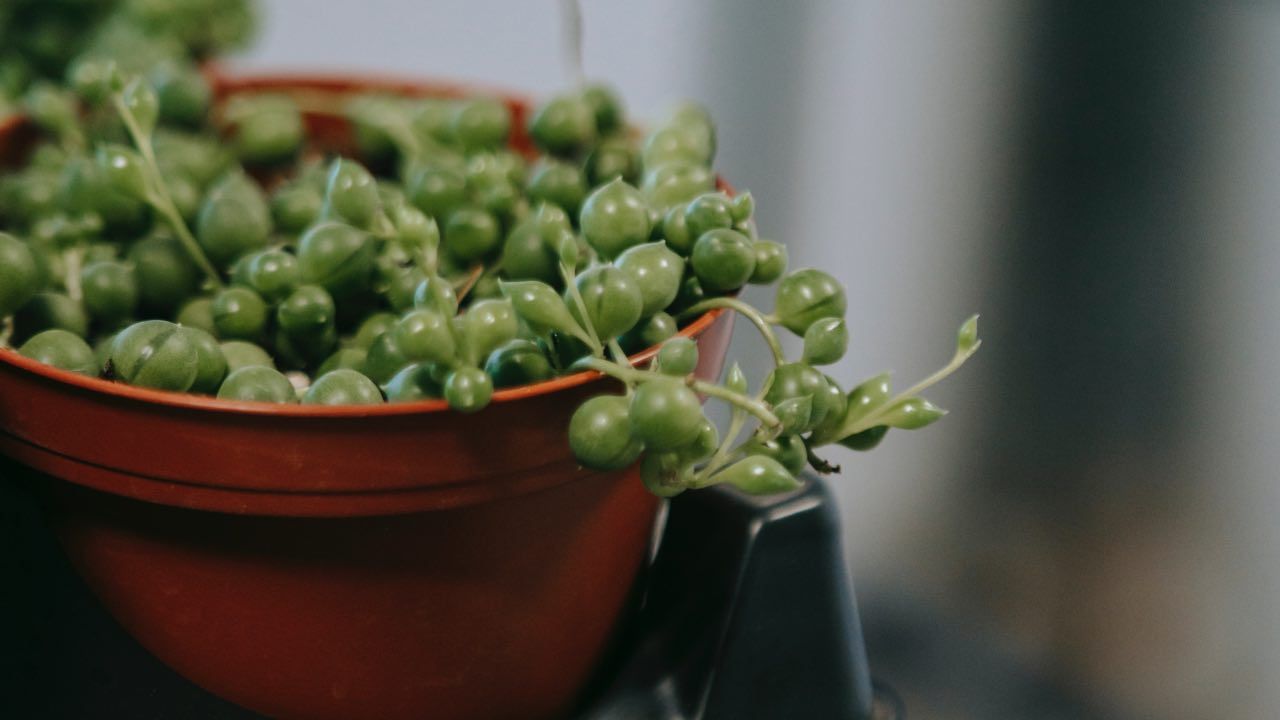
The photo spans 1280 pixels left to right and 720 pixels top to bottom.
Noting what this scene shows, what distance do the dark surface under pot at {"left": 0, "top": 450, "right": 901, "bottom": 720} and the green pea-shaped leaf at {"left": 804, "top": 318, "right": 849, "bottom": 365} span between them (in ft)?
0.32

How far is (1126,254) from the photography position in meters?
0.88

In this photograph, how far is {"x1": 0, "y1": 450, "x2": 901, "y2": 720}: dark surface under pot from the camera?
480 millimetres

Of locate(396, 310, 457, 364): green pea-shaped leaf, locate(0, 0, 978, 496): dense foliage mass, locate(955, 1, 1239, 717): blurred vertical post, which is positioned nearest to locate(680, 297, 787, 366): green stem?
locate(0, 0, 978, 496): dense foliage mass

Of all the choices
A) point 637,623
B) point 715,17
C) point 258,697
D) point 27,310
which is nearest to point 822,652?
point 637,623

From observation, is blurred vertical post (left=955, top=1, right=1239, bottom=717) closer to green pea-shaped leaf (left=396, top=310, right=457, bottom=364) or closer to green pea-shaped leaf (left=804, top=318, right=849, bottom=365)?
green pea-shaped leaf (left=804, top=318, right=849, bottom=365)

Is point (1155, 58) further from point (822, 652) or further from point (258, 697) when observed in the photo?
point (258, 697)

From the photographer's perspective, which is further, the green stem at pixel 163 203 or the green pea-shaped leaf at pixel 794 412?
the green stem at pixel 163 203

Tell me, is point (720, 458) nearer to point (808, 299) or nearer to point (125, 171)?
point (808, 299)

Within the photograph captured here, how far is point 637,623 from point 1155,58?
2.15 feet

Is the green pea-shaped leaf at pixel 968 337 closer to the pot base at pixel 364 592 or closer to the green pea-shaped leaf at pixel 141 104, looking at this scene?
the pot base at pixel 364 592

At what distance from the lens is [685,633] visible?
52 cm

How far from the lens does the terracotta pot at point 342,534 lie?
1.31 ft

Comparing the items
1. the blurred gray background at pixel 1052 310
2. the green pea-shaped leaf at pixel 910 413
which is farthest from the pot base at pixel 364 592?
the blurred gray background at pixel 1052 310

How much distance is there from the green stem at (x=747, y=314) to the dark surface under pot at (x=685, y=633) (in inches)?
3.8
